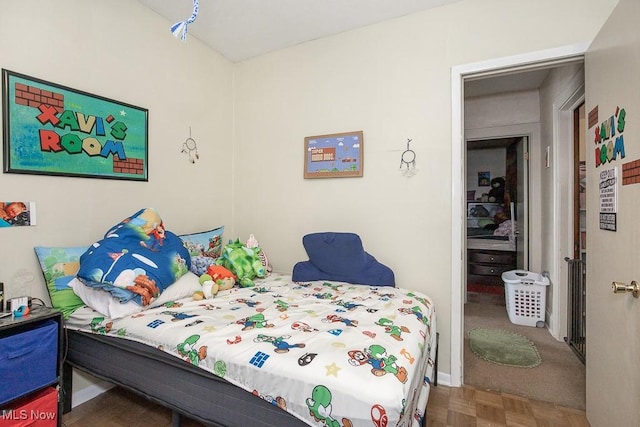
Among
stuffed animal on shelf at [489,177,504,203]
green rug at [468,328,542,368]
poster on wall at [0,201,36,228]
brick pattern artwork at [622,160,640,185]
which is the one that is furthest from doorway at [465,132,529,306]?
poster on wall at [0,201,36,228]

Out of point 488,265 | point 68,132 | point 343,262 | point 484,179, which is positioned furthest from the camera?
point 484,179

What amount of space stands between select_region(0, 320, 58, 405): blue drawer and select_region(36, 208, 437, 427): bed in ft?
0.61

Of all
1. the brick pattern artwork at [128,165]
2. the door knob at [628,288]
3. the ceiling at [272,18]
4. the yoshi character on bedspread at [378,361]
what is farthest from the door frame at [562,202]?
the brick pattern artwork at [128,165]

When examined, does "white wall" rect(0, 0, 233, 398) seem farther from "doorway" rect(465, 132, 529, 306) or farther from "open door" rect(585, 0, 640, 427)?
"doorway" rect(465, 132, 529, 306)

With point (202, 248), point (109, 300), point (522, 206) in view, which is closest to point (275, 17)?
point (202, 248)

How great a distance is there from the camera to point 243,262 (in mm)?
2400

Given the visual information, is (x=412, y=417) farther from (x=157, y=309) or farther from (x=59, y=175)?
(x=59, y=175)

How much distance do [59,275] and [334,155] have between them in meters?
2.02

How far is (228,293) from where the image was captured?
2.12 m

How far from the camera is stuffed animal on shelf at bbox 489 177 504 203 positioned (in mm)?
5082

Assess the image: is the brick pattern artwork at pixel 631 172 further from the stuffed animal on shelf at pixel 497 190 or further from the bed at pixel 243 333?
the stuffed animal on shelf at pixel 497 190

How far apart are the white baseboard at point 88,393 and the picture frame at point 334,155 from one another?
2110 millimetres

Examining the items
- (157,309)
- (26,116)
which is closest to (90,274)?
(157,309)

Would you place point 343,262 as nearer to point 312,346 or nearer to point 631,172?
point 312,346
